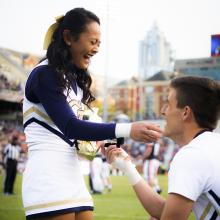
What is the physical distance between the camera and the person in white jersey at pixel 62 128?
7.35 ft

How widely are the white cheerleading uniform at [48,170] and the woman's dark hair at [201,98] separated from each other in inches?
23.7

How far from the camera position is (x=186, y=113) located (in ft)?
6.88

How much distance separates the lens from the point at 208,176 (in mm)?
1902

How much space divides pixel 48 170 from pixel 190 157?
0.74m

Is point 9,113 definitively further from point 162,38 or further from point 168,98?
point 162,38

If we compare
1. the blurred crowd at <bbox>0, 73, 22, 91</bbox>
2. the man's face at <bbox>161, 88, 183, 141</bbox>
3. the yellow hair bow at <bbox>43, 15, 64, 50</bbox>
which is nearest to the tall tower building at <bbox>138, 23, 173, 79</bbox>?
the blurred crowd at <bbox>0, 73, 22, 91</bbox>

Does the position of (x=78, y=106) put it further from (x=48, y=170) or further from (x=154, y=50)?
(x=154, y=50)

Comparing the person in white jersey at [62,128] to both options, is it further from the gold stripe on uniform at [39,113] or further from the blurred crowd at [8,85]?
the blurred crowd at [8,85]

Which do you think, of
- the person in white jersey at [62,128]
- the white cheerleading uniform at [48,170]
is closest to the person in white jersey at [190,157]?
the person in white jersey at [62,128]

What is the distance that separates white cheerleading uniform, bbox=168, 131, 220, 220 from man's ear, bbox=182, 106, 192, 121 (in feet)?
0.44

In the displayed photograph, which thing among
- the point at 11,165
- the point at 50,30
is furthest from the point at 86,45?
the point at 11,165

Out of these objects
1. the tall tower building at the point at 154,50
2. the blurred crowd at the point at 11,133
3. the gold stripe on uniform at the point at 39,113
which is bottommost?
the blurred crowd at the point at 11,133

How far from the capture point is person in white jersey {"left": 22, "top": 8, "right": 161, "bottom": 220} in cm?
224

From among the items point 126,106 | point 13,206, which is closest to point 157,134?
point 13,206
